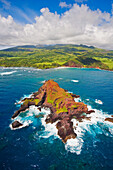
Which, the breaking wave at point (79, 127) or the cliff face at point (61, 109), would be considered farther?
the cliff face at point (61, 109)

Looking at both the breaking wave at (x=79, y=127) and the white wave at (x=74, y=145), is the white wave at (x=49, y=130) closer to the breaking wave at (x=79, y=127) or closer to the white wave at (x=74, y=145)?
the breaking wave at (x=79, y=127)

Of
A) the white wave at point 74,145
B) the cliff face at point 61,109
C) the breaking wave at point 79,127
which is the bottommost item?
the white wave at point 74,145

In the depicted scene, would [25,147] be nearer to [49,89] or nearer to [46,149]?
[46,149]

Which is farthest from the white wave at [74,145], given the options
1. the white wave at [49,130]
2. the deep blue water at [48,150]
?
the white wave at [49,130]

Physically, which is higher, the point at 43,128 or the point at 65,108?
the point at 65,108

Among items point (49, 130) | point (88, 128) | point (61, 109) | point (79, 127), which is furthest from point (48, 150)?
point (61, 109)

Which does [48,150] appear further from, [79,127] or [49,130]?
[79,127]

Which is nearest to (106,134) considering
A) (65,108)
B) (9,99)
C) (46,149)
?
(65,108)

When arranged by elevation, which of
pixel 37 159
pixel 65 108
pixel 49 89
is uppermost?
pixel 49 89
